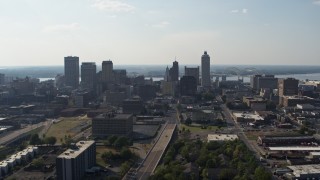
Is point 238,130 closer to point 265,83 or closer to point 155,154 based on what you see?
point 155,154

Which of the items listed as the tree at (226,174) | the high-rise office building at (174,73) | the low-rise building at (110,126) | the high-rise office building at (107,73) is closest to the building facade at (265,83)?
Result: the high-rise office building at (174,73)

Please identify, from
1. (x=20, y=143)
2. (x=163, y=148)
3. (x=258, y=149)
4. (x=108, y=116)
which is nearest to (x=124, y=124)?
(x=108, y=116)

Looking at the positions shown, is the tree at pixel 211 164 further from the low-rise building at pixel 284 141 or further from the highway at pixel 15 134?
the highway at pixel 15 134

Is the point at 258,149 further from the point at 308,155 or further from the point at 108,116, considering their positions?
the point at 108,116

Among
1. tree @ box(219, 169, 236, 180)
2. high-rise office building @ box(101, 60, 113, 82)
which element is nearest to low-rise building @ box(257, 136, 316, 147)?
tree @ box(219, 169, 236, 180)

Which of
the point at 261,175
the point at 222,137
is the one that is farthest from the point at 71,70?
the point at 261,175

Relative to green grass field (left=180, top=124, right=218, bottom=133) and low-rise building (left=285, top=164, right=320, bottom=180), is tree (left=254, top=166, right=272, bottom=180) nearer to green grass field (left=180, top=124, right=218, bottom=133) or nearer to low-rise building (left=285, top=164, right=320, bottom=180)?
low-rise building (left=285, top=164, right=320, bottom=180)
